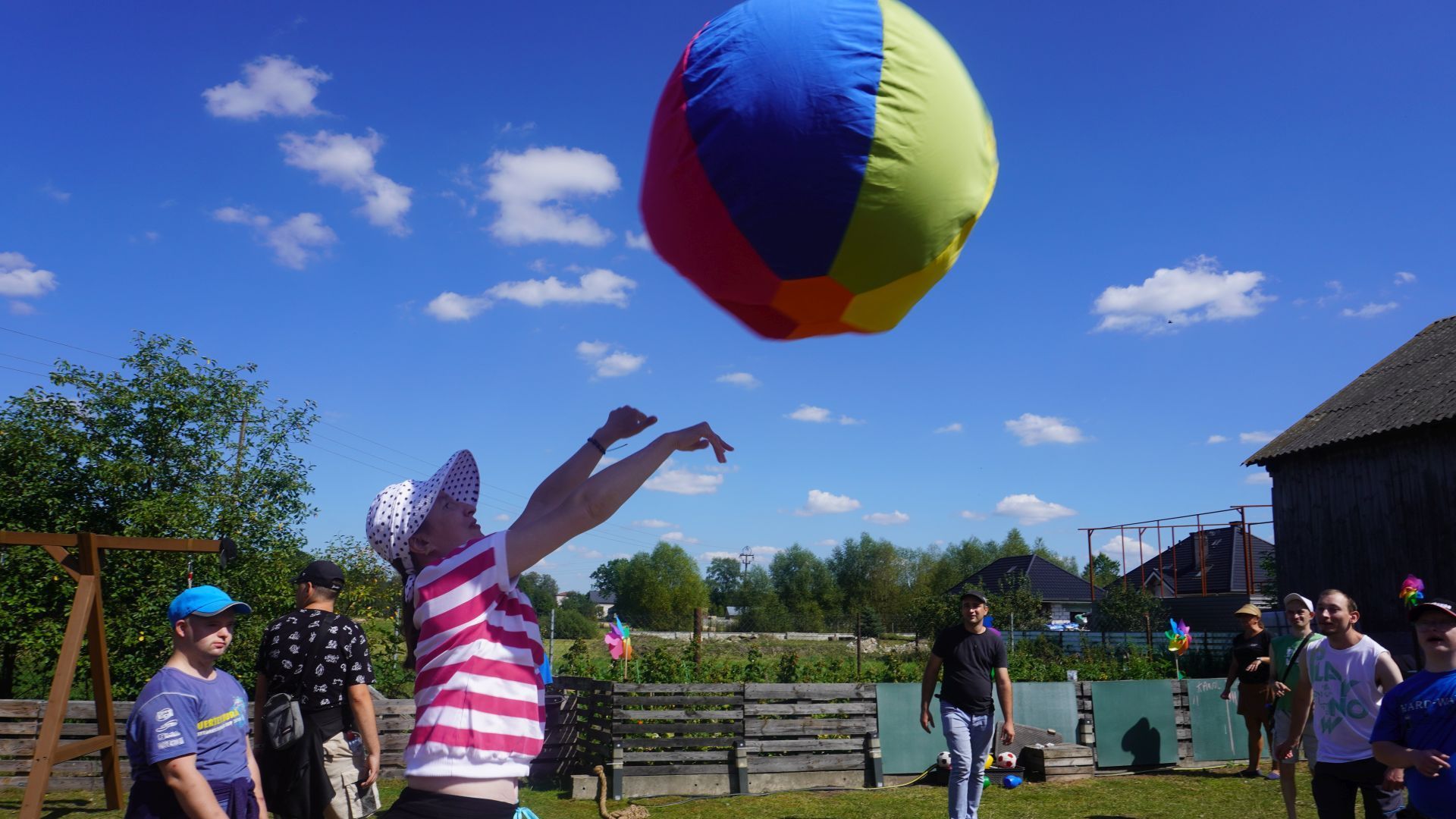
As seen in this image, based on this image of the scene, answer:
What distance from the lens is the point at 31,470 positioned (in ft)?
38.8

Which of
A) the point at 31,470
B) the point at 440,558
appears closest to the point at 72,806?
the point at 31,470

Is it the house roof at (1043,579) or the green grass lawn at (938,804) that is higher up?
the house roof at (1043,579)

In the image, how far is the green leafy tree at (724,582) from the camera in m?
91.6

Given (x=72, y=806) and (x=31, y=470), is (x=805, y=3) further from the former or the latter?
(x=31, y=470)

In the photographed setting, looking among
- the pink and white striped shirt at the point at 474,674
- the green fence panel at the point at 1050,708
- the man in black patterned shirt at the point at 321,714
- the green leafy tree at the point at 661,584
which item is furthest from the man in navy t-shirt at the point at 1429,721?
the green leafy tree at the point at 661,584

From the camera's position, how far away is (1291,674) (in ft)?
24.5

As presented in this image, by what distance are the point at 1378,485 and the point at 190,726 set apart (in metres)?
20.6

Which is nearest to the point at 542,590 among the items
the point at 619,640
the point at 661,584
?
the point at 661,584

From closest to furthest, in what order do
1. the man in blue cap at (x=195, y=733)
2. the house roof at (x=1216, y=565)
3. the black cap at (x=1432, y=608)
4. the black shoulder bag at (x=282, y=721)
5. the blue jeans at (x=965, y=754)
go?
the man in blue cap at (x=195, y=733) < the black cap at (x=1432, y=608) < the black shoulder bag at (x=282, y=721) < the blue jeans at (x=965, y=754) < the house roof at (x=1216, y=565)

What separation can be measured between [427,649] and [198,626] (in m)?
2.17

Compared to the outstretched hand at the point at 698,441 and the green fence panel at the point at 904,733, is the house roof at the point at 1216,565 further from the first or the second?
the outstretched hand at the point at 698,441

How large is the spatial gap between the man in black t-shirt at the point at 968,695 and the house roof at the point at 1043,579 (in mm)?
48279

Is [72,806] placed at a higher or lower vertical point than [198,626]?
lower

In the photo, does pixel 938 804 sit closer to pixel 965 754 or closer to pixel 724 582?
pixel 965 754
